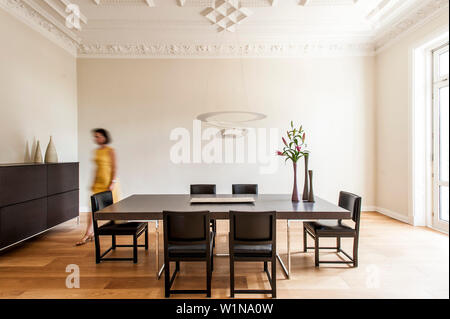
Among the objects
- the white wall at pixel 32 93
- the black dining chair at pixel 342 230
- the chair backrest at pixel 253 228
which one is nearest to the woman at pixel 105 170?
the white wall at pixel 32 93

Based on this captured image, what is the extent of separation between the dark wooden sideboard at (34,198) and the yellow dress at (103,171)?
82cm

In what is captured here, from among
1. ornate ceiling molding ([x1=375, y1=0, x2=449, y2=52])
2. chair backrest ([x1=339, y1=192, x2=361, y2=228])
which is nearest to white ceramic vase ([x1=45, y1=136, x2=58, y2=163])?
chair backrest ([x1=339, y1=192, x2=361, y2=228])

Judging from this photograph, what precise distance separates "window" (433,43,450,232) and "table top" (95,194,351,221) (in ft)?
9.19

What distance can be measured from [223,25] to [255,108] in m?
1.77

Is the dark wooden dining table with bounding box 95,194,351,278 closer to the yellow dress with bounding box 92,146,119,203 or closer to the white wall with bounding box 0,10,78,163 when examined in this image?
the yellow dress with bounding box 92,146,119,203

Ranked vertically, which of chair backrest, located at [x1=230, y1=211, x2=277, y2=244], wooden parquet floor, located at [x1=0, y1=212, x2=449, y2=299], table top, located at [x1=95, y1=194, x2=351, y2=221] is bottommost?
wooden parquet floor, located at [x1=0, y1=212, x2=449, y2=299]

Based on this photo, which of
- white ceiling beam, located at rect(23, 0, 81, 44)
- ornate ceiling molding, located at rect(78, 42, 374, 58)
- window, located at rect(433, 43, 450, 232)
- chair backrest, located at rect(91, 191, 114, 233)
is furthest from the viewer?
ornate ceiling molding, located at rect(78, 42, 374, 58)

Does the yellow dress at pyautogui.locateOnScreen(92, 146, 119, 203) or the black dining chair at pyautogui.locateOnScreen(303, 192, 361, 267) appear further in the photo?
the yellow dress at pyautogui.locateOnScreen(92, 146, 119, 203)

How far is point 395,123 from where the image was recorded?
4781 millimetres

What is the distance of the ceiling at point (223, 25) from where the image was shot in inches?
158

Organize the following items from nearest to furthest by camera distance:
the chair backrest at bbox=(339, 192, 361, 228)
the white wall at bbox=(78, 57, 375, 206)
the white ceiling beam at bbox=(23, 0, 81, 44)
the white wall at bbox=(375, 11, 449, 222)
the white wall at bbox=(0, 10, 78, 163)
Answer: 1. the chair backrest at bbox=(339, 192, 361, 228)
2. the white wall at bbox=(0, 10, 78, 163)
3. the white ceiling beam at bbox=(23, 0, 81, 44)
4. the white wall at bbox=(375, 11, 449, 222)
5. the white wall at bbox=(78, 57, 375, 206)

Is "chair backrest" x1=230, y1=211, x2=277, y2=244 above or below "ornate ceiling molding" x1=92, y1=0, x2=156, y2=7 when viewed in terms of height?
below

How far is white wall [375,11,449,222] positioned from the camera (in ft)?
14.5

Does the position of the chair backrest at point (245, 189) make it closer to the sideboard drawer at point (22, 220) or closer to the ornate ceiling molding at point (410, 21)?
the sideboard drawer at point (22, 220)
